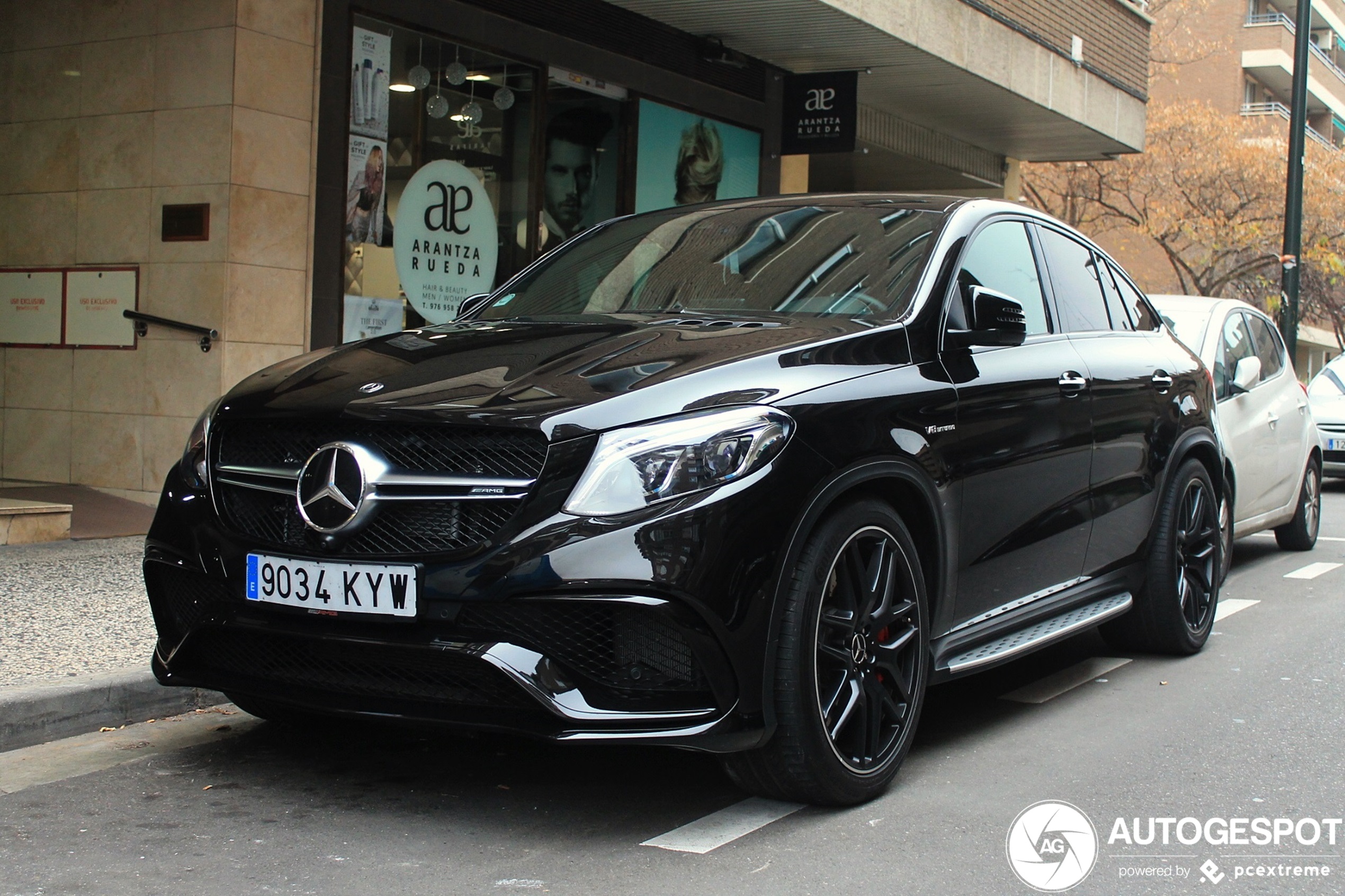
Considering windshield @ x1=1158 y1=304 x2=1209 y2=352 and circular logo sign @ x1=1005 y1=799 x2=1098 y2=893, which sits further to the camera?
windshield @ x1=1158 y1=304 x2=1209 y2=352

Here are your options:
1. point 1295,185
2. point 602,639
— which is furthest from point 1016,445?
point 1295,185

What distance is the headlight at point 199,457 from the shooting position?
398cm

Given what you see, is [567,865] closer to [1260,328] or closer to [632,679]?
[632,679]

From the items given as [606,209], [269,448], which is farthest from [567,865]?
[606,209]

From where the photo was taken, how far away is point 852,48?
1309 cm

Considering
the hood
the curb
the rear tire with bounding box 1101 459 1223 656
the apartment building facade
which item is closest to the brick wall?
the apartment building facade

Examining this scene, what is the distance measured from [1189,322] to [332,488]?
21.0 feet

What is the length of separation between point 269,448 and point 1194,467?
3.93 meters

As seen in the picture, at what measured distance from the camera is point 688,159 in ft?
43.4

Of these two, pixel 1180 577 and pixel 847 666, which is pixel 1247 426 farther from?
pixel 847 666

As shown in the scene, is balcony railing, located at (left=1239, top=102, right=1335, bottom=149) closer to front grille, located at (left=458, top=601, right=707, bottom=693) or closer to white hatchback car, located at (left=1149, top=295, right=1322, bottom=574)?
white hatchback car, located at (left=1149, top=295, right=1322, bottom=574)

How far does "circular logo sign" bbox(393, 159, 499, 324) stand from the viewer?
10.3 m

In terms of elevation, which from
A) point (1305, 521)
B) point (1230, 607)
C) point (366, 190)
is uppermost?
point (366, 190)

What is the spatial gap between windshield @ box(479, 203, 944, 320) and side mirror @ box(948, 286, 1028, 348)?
0.20 meters
